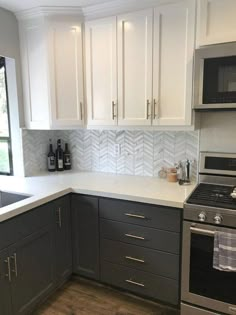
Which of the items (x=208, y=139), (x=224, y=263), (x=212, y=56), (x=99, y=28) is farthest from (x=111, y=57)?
(x=224, y=263)

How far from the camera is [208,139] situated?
2221 mm

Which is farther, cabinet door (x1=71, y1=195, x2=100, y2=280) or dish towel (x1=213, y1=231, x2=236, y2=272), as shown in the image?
cabinet door (x1=71, y1=195, x2=100, y2=280)

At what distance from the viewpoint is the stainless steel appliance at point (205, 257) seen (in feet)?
5.48

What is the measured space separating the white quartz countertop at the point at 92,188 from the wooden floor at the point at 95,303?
2.75 ft

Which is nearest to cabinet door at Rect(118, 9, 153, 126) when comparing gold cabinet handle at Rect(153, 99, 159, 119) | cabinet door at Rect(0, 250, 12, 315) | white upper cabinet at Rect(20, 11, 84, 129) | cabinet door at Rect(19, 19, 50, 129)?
gold cabinet handle at Rect(153, 99, 159, 119)

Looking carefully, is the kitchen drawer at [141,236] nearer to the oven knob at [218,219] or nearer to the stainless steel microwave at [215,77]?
the oven knob at [218,219]

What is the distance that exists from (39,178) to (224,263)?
1722 mm

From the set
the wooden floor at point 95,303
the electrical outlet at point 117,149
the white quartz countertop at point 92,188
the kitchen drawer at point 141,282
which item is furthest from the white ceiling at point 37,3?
the wooden floor at point 95,303

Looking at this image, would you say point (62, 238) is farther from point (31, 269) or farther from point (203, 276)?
point (203, 276)

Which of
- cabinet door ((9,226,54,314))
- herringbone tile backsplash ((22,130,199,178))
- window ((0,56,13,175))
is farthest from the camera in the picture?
window ((0,56,13,175))

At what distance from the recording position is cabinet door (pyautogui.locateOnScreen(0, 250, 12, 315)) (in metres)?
1.64

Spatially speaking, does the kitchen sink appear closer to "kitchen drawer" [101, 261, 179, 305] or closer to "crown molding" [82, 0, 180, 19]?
"kitchen drawer" [101, 261, 179, 305]

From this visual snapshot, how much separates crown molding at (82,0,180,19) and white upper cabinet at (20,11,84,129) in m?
0.13

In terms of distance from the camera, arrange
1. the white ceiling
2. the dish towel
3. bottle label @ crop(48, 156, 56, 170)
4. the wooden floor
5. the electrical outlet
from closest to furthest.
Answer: the dish towel
the wooden floor
the white ceiling
the electrical outlet
bottle label @ crop(48, 156, 56, 170)
